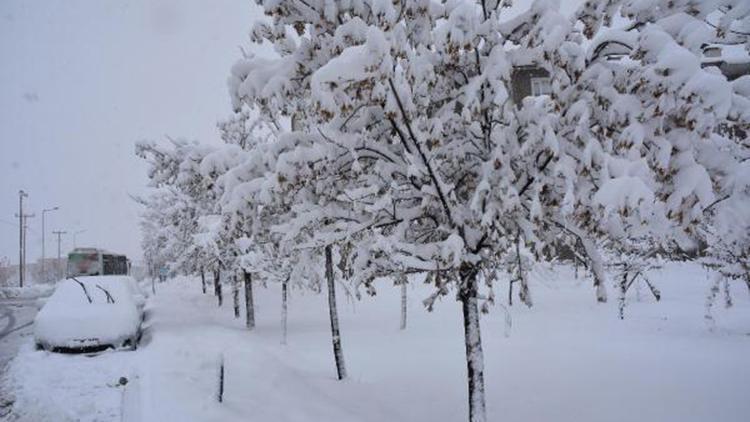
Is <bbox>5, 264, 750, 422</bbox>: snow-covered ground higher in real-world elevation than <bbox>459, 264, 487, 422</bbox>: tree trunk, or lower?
lower

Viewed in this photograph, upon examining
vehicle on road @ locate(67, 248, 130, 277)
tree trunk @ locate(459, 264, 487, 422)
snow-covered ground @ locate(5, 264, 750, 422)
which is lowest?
snow-covered ground @ locate(5, 264, 750, 422)

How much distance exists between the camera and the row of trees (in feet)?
13.0

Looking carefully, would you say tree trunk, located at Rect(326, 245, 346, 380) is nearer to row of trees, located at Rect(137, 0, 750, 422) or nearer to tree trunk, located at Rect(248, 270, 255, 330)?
row of trees, located at Rect(137, 0, 750, 422)

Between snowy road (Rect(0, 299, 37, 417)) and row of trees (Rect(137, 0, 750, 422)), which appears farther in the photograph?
snowy road (Rect(0, 299, 37, 417))

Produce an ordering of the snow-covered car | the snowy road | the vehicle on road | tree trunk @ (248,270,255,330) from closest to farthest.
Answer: the snowy road → the snow-covered car → tree trunk @ (248,270,255,330) → the vehicle on road

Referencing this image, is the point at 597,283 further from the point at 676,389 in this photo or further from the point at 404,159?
the point at 676,389

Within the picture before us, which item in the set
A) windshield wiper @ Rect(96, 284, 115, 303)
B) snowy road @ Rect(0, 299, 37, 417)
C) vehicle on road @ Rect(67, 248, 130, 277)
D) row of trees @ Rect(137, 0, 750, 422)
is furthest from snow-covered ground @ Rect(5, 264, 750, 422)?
vehicle on road @ Rect(67, 248, 130, 277)

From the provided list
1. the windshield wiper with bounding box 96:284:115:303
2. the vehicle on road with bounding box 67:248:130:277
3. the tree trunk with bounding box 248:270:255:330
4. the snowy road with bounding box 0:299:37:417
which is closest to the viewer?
the snowy road with bounding box 0:299:37:417

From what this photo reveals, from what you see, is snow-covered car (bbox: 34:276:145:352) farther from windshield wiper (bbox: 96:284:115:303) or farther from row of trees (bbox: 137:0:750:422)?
row of trees (bbox: 137:0:750:422)

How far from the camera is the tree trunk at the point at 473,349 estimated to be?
5.79 m

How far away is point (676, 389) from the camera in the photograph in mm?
8180

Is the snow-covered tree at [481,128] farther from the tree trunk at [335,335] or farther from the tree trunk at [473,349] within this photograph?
the tree trunk at [335,335]

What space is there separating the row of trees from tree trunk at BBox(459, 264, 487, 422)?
2 cm

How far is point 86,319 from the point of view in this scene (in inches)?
372
